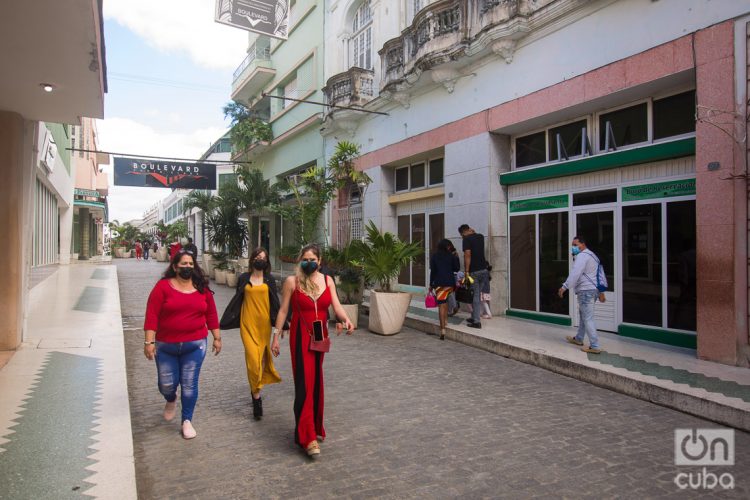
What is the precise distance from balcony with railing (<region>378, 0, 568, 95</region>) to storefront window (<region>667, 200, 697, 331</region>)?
13.2 feet

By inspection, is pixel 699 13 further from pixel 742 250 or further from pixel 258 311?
pixel 258 311

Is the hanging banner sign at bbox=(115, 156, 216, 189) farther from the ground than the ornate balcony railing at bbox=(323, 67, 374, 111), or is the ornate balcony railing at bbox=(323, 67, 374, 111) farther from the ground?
the ornate balcony railing at bbox=(323, 67, 374, 111)

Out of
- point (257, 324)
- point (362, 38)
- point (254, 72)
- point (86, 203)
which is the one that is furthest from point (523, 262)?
point (86, 203)

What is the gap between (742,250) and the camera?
6.32m

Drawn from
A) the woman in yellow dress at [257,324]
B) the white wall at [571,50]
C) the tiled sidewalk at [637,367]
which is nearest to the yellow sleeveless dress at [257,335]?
the woman in yellow dress at [257,324]

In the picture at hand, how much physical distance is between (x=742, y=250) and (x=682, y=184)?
1.54 meters

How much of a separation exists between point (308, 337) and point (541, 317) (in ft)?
23.4

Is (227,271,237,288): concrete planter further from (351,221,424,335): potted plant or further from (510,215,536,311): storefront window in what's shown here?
(510,215,536,311): storefront window

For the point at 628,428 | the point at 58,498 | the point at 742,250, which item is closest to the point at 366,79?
the point at 742,250

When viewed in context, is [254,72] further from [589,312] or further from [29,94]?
[589,312]

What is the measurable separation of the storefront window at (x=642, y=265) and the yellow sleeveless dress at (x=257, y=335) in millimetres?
6212

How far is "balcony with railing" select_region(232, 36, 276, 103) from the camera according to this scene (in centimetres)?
2408

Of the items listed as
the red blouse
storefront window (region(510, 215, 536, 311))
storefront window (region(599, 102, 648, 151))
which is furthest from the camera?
storefront window (region(510, 215, 536, 311))

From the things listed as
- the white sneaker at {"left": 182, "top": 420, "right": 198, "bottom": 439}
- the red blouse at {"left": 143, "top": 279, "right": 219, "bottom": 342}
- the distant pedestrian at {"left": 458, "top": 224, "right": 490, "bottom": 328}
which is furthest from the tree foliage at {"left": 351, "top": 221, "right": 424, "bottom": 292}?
the white sneaker at {"left": 182, "top": 420, "right": 198, "bottom": 439}
